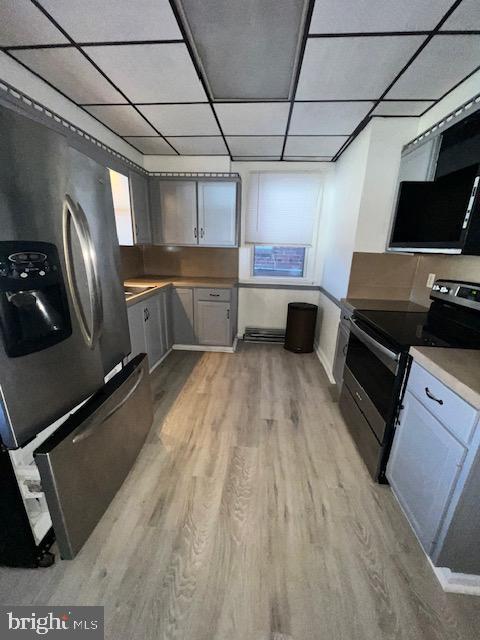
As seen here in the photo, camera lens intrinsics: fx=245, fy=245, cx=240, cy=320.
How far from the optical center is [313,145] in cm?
272

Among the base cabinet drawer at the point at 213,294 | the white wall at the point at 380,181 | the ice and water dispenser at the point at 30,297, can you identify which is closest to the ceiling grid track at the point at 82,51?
the ice and water dispenser at the point at 30,297

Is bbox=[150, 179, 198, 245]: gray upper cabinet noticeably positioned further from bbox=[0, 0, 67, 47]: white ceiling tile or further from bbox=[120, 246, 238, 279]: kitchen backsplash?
bbox=[0, 0, 67, 47]: white ceiling tile

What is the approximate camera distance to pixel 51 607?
3.28 feet

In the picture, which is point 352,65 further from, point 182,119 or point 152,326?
point 152,326

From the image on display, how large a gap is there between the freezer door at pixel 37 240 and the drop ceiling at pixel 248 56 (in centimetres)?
82

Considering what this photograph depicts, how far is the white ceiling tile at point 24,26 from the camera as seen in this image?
114cm

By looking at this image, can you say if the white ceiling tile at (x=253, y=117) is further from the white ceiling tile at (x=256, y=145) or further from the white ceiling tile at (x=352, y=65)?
the white ceiling tile at (x=352, y=65)

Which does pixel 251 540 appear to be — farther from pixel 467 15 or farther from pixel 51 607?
pixel 467 15

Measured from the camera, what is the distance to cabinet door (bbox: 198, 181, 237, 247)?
10.3 feet

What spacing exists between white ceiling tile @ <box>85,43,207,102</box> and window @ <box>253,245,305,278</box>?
6.71 ft

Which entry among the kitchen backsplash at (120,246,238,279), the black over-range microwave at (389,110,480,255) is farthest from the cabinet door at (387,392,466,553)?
the kitchen backsplash at (120,246,238,279)

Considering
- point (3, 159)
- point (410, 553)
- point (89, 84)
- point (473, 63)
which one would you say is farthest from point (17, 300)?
point (473, 63)

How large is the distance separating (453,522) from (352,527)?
50 cm

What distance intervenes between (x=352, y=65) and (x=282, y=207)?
6.51 ft
